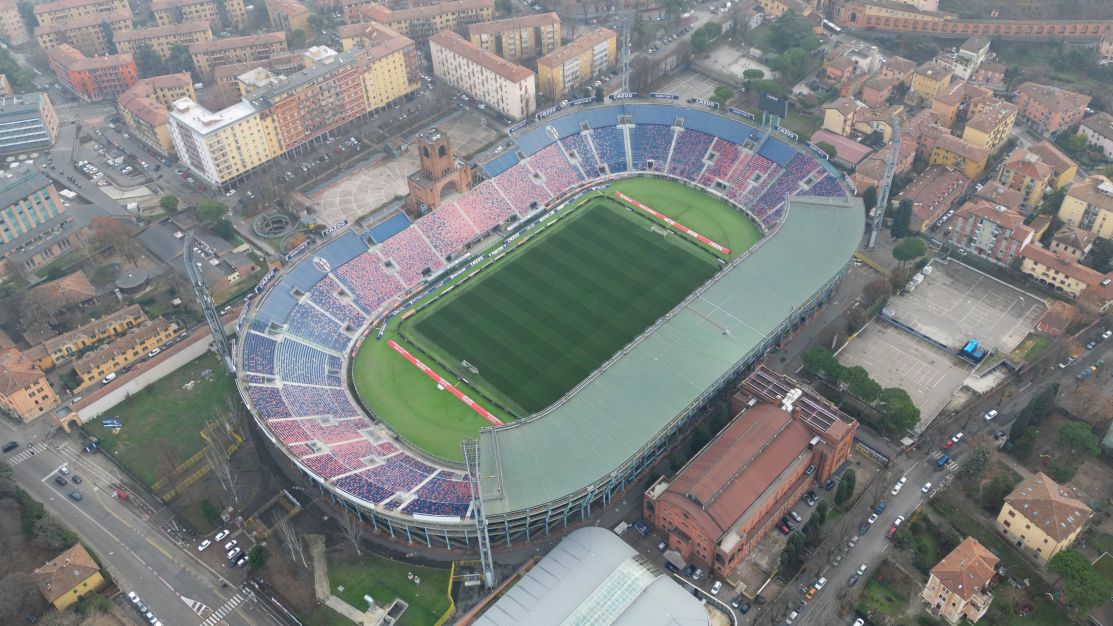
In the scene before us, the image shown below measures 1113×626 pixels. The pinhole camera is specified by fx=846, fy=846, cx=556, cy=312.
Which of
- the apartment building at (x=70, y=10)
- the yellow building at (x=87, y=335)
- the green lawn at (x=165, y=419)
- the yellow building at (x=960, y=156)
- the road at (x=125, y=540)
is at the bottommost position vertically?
the road at (x=125, y=540)

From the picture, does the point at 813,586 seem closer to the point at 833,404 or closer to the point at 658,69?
the point at 833,404

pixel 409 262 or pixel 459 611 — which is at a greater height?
pixel 409 262

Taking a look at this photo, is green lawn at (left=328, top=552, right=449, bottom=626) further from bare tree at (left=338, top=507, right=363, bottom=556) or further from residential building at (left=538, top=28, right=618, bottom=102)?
residential building at (left=538, top=28, right=618, bottom=102)

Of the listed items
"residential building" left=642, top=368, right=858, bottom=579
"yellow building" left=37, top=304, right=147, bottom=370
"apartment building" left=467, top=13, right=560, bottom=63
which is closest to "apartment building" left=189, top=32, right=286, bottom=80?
"apartment building" left=467, top=13, right=560, bottom=63

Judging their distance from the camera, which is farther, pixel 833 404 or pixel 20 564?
pixel 833 404

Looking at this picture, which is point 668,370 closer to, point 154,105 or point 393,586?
point 393,586

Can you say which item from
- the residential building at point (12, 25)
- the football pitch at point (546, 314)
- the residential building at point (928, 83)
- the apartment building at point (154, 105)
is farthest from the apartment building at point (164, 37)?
the residential building at point (928, 83)

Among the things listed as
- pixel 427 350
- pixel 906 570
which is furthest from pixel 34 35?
pixel 906 570

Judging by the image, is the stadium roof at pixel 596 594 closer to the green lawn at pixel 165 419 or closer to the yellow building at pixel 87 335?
the green lawn at pixel 165 419
